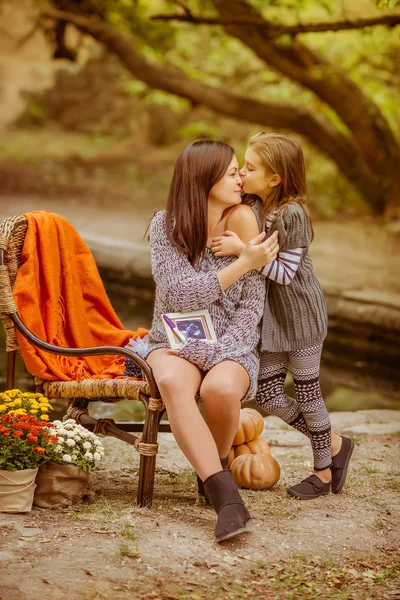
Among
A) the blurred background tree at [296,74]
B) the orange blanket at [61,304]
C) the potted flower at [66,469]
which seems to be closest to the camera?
the potted flower at [66,469]

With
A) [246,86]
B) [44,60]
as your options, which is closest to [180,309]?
[246,86]

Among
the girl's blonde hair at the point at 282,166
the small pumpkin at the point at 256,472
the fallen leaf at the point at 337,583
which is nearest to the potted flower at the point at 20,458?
the small pumpkin at the point at 256,472

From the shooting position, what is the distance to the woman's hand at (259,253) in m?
3.12

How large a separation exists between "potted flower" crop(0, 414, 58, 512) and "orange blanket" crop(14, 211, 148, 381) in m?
0.42

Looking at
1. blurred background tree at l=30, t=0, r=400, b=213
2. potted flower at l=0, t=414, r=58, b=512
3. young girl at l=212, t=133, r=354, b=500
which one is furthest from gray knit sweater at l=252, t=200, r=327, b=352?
blurred background tree at l=30, t=0, r=400, b=213

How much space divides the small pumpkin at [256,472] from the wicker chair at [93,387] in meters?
0.37

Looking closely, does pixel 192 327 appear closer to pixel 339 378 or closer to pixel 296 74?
pixel 339 378

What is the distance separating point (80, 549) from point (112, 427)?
808 mm

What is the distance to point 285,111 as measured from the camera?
1070cm

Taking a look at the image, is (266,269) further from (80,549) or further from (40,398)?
(80,549)

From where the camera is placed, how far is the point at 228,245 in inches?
127

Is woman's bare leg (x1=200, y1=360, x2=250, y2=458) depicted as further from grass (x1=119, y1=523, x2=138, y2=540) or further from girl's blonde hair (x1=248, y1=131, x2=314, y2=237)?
girl's blonde hair (x1=248, y1=131, x2=314, y2=237)

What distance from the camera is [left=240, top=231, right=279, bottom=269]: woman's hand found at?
312cm

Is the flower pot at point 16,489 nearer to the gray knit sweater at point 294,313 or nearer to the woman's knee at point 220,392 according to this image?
the woman's knee at point 220,392
